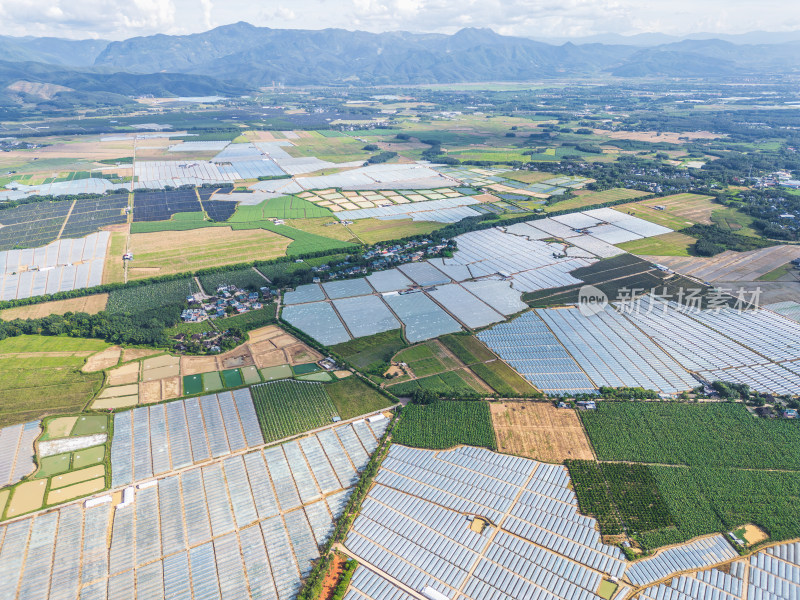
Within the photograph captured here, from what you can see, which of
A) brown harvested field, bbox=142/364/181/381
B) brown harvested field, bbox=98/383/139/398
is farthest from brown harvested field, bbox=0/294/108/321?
brown harvested field, bbox=98/383/139/398

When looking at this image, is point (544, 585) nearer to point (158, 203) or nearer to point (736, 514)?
point (736, 514)

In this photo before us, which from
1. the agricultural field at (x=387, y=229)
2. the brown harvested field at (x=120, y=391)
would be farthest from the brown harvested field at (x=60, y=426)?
the agricultural field at (x=387, y=229)

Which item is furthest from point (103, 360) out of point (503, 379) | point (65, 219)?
point (65, 219)

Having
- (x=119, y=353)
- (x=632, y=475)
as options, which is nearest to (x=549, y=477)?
(x=632, y=475)

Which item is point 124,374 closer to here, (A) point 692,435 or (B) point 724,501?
(A) point 692,435

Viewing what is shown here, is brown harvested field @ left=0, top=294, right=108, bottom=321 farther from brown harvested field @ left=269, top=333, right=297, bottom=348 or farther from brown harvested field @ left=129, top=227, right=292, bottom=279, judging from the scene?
brown harvested field @ left=269, top=333, right=297, bottom=348

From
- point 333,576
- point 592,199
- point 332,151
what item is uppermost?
point 332,151
